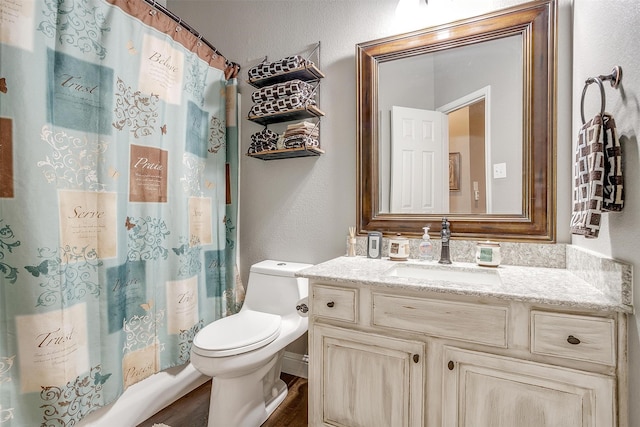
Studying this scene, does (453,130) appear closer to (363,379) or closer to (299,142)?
(299,142)

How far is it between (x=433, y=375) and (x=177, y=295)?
1286 mm

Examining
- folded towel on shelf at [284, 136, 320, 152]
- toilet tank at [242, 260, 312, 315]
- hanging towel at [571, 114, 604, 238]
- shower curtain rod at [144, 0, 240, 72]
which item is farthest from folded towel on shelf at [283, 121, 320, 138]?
hanging towel at [571, 114, 604, 238]

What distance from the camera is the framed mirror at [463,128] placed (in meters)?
1.37

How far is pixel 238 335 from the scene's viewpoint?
1.45m

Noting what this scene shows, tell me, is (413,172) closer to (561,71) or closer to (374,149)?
(374,149)

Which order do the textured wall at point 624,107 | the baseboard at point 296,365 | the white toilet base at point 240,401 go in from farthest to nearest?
the baseboard at point 296,365 < the white toilet base at point 240,401 < the textured wall at point 624,107

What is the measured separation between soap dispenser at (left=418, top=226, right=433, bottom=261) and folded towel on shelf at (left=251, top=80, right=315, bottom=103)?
1014 millimetres

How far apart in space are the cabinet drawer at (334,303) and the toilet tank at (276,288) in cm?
41

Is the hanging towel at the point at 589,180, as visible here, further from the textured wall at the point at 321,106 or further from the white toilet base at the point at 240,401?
the white toilet base at the point at 240,401

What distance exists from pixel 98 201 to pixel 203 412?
1.20 m

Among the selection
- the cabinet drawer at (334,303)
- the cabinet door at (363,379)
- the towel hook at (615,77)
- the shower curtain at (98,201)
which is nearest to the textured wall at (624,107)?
the towel hook at (615,77)

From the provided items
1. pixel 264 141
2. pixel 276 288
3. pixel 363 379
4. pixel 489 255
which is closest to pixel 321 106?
pixel 264 141

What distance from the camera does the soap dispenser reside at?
154 cm

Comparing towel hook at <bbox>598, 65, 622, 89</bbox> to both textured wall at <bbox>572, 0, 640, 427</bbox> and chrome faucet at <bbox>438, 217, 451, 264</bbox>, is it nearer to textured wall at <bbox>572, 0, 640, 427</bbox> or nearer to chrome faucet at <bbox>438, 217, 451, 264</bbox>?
textured wall at <bbox>572, 0, 640, 427</bbox>
